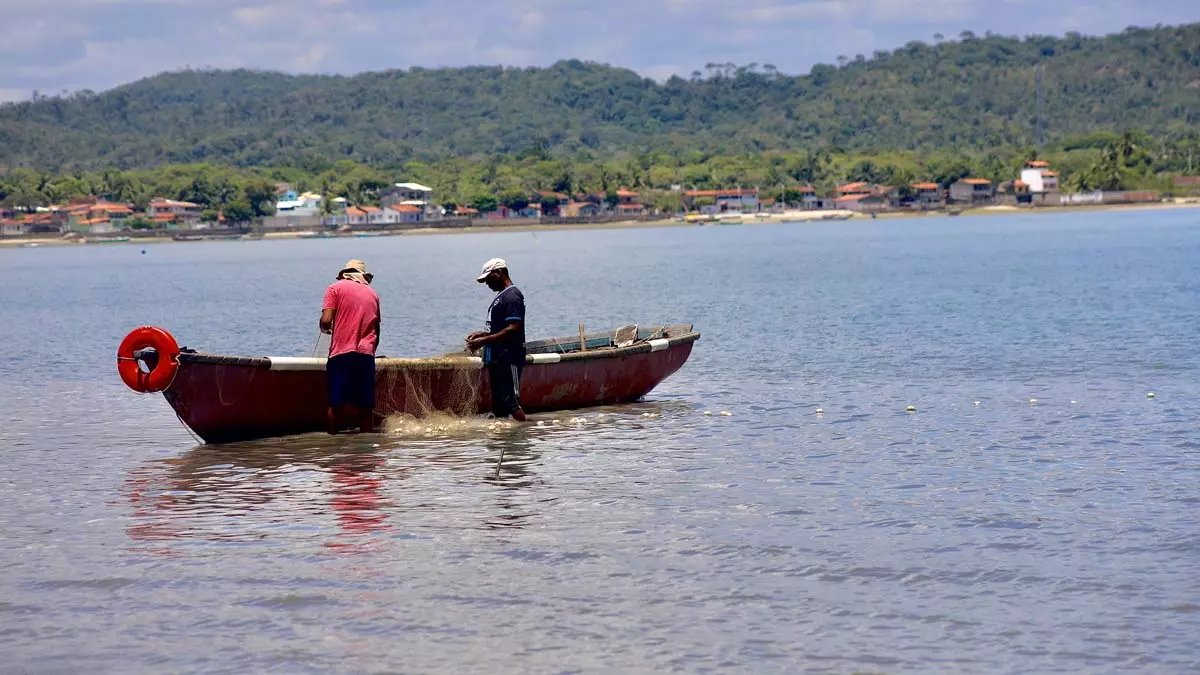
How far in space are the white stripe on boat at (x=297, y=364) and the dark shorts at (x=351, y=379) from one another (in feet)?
0.34

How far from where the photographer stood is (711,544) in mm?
13016

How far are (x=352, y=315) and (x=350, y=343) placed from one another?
34cm


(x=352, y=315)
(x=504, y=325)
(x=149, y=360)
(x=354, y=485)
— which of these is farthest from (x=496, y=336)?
(x=149, y=360)

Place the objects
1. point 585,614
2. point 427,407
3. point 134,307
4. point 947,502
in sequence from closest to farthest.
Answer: point 585,614 < point 947,502 < point 427,407 < point 134,307

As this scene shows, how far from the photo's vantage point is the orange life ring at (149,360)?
17500 mm

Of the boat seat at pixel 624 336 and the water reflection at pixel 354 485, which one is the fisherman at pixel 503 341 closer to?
the water reflection at pixel 354 485

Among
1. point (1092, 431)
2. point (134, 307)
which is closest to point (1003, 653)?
point (1092, 431)

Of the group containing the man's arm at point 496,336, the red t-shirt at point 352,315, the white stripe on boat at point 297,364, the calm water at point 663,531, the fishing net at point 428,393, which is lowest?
the calm water at point 663,531

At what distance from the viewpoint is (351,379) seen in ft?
60.4

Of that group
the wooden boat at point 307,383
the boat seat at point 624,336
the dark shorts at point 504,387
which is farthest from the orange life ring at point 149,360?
the boat seat at point 624,336

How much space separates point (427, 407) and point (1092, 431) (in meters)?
8.70

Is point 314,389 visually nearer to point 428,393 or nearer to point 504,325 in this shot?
point 428,393

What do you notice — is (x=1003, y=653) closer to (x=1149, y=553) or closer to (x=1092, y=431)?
(x=1149, y=553)

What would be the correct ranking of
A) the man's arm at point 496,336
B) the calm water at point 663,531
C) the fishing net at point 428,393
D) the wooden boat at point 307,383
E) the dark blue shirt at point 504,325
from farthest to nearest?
the fishing net at point 428,393
the man's arm at point 496,336
the dark blue shirt at point 504,325
the wooden boat at point 307,383
the calm water at point 663,531
